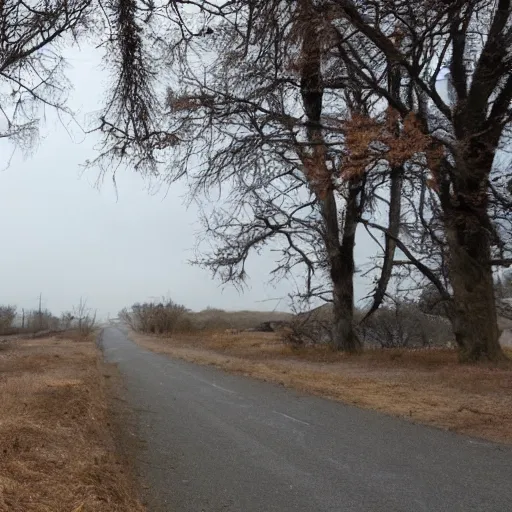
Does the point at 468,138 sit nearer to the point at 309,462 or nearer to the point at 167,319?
the point at 309,462

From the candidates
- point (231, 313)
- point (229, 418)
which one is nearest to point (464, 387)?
point (229, 418)

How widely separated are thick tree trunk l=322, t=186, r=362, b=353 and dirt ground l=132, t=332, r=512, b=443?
0.89m

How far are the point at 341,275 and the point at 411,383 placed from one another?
949 centimetres

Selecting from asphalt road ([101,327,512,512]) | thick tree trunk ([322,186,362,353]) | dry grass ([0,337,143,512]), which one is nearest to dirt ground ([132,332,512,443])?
asphalt road ([101,327,512,512])

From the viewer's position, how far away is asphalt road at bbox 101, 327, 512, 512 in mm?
5242

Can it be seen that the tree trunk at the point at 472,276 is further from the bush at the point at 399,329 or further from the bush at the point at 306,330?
the bush at the point at 399,329

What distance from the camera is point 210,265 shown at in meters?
23.9

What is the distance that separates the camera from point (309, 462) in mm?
6570

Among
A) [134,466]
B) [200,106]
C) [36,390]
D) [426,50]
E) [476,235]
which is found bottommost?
[134,466]

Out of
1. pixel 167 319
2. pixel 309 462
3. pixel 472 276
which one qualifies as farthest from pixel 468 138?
pixel 167 319

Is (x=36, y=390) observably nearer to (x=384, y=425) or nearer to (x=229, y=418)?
(x=229, y=418)

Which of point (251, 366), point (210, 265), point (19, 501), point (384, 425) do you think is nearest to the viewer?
point (19, 501)

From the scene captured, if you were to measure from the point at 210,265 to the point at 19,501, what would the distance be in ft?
65.3

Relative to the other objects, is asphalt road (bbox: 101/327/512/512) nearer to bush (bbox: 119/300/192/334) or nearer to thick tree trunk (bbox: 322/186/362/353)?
thick tree trunk (bbox: 322/186/362/353)
